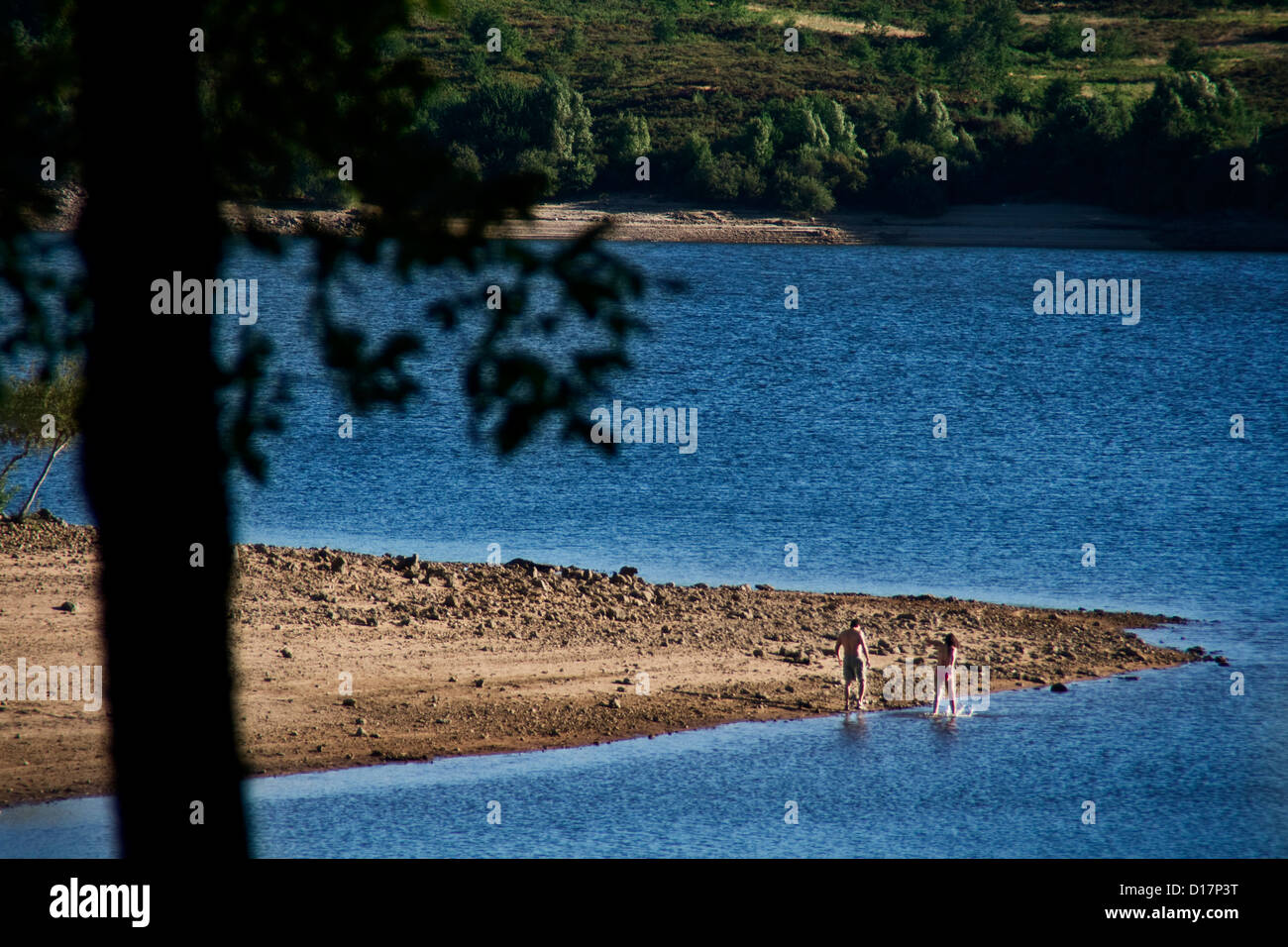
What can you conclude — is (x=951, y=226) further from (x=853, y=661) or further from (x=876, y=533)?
(x=853, y=661)

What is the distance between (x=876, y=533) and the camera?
105ft

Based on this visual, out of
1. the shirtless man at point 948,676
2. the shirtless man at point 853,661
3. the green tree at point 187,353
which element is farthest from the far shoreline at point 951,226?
the green tree at point 187,353

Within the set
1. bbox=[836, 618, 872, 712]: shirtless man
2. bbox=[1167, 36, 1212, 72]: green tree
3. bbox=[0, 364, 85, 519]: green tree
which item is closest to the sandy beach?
bbox=[836, 618, 872, 712]: shirtless man

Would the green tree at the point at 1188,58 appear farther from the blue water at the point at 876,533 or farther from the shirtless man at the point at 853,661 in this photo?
the shirtless man at the point at 853,661

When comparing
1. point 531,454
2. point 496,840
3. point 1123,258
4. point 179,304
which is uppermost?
point 1123,258

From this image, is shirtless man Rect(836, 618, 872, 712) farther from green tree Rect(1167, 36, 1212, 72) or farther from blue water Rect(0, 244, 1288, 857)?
green tree Rect(1167, 36, 1212, 72)

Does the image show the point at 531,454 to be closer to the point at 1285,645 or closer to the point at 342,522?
the point at 342,522

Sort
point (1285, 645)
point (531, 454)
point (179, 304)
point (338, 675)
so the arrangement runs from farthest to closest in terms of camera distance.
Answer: point (531, 454)
point (1285, 645)
point (338, 675)
point (179, 304)

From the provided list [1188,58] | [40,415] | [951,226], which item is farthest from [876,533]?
[1188,58]

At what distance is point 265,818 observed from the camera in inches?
602

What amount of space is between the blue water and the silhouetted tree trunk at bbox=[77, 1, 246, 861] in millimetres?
682

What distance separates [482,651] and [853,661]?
510 centimetres

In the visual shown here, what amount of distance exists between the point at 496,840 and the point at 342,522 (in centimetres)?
1690

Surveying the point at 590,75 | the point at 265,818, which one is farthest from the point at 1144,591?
the point at 590,75
